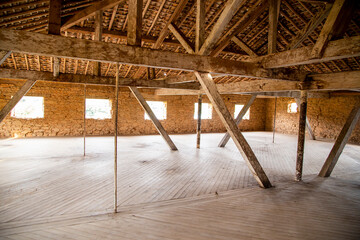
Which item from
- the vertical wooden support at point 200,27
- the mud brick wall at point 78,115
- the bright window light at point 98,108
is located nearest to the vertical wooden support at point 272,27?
the vertical wooden support at point 200,27

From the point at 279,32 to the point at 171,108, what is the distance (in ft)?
24.9

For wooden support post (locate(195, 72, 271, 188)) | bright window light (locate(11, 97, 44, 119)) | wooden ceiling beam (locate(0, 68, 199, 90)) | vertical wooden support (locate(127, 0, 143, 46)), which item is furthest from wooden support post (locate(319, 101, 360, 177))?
bright window light (locate(11, 97, 44, 119))

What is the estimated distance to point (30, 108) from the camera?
10523 mm

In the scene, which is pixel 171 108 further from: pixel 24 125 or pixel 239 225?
pixel 239 225

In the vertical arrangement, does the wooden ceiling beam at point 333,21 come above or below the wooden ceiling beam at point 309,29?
below

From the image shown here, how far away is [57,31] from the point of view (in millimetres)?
3133

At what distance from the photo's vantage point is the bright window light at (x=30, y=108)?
1029cm

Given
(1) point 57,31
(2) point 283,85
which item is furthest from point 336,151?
(1) point 57,31

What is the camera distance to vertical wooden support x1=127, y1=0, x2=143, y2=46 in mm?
3527

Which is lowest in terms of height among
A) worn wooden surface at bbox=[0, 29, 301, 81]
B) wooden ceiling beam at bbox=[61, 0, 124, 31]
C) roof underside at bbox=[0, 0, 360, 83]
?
worn wooden surface at bbox=[0, 29, 301, 81]

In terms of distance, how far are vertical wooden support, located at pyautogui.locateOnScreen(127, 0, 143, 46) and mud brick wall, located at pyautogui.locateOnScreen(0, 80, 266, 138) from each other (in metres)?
8.66

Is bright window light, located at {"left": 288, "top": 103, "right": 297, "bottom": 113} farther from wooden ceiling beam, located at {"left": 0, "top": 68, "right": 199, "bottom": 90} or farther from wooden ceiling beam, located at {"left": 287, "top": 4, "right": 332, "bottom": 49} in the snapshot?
wooden ceiling beam, located at {"left": 287, "top": 4, "right": 332, "bottom": 49}

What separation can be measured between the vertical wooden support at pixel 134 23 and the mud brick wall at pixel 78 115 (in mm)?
8661

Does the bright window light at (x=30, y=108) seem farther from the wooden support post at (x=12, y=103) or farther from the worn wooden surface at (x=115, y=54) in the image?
the worn wooden surface at (x=115, y=54)
